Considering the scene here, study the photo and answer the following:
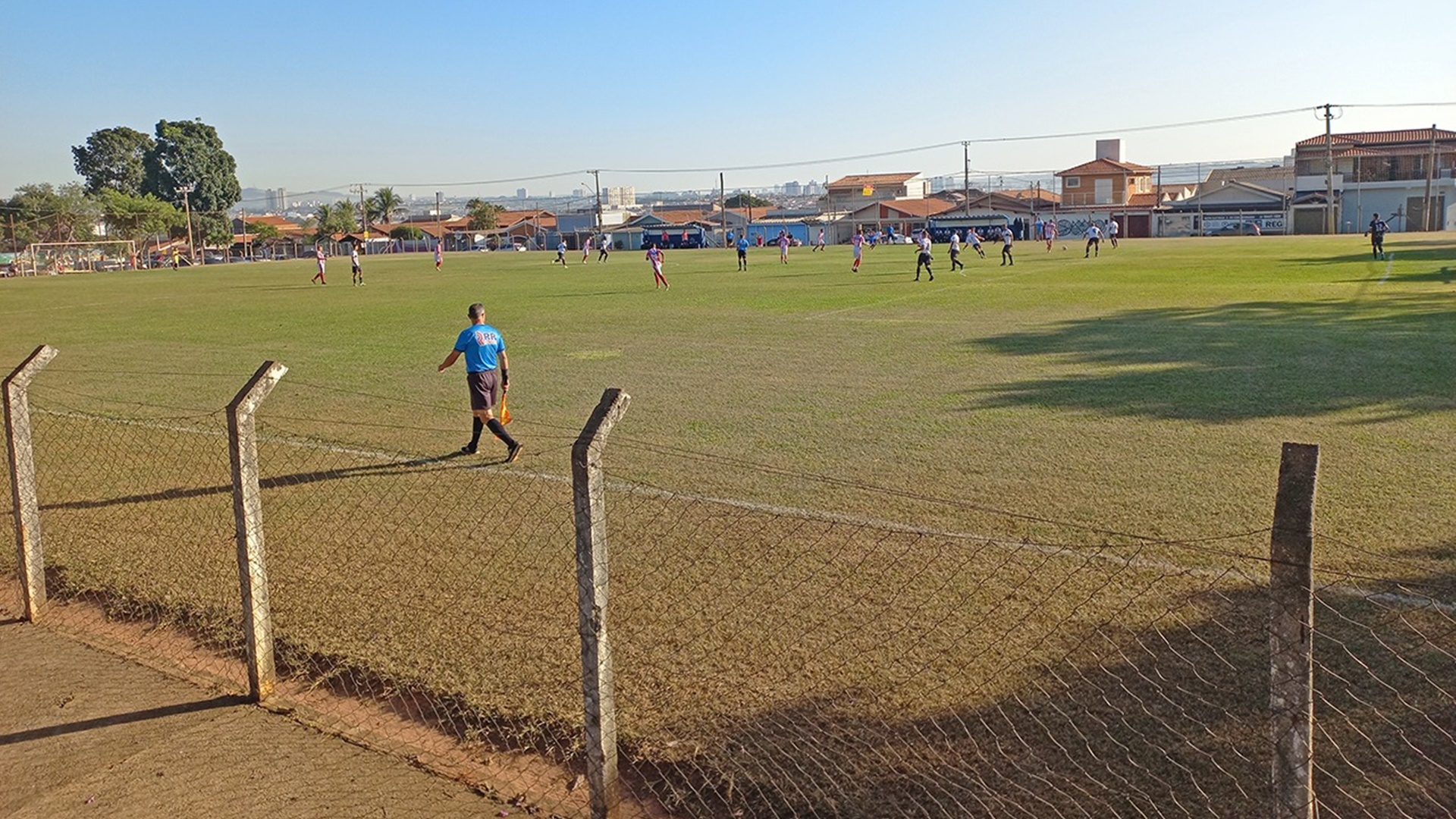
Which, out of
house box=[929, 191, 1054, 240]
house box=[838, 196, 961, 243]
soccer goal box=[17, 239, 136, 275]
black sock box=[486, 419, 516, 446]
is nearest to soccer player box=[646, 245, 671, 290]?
black sock box=[486, 419, 516, 446]

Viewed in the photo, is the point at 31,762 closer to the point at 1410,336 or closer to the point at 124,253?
the point at 1410,336

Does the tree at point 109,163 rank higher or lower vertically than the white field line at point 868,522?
higher

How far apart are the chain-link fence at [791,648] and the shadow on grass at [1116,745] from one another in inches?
0.6

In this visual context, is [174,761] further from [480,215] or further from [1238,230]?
[480,215]

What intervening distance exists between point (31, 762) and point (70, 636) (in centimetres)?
171

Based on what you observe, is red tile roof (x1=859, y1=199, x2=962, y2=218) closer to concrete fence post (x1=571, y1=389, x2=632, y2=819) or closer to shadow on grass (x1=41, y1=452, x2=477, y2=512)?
shadow on grass (x1=41, y1=452, x2=477, y2=512)

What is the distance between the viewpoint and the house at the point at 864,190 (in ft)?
413

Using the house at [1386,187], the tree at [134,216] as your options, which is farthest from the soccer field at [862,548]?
the tree at [134,216]

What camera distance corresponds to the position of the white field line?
657 centimetres

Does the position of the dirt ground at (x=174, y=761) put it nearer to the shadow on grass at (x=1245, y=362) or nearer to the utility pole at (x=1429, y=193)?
the shadow on grass at (x=1245, y=362)

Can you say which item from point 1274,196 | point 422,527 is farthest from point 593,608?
point 1274,196

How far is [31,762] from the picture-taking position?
538 cm

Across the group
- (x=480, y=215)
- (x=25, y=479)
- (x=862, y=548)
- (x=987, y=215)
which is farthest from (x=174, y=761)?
(x=480, y=215)

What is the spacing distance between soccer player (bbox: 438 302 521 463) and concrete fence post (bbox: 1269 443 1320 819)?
8675mm
